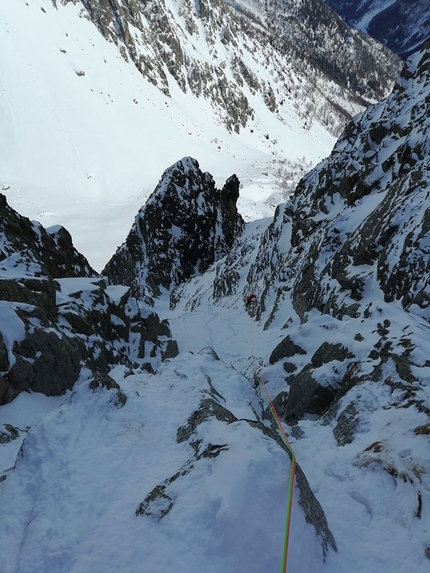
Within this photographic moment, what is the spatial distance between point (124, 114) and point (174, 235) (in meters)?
51.3

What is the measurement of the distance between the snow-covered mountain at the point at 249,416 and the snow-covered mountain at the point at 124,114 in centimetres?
3312

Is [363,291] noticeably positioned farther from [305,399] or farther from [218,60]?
[218,60]

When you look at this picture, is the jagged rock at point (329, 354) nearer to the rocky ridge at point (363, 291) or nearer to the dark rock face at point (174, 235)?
the rocky ridge at point (363, 291)

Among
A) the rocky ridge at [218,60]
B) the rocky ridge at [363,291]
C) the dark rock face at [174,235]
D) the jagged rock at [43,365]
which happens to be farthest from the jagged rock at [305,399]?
the rocky ridge at [218,60]

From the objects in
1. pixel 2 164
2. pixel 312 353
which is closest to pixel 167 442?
pixel 312 353

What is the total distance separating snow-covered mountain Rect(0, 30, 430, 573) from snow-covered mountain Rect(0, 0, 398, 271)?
3312 cm

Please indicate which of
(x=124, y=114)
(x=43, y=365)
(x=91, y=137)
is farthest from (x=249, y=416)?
(x=124, y=114)

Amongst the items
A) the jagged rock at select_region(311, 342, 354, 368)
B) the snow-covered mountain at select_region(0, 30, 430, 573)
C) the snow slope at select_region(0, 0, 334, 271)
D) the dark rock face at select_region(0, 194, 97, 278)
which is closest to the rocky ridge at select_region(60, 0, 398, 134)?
the snow slope at select_region(0, 0, 334, 271)

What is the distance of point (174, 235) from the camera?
40.3 metres

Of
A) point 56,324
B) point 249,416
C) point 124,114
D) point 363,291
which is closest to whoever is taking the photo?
point 249,416

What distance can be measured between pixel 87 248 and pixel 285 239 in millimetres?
30265

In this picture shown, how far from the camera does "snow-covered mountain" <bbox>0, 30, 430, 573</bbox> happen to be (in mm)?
4469

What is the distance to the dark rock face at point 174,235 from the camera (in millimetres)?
39531

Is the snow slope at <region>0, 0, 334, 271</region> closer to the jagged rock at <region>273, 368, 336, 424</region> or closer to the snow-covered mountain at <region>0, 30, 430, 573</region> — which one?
the snow-covered mountain at <region>0, 30, 430, 573</region>
